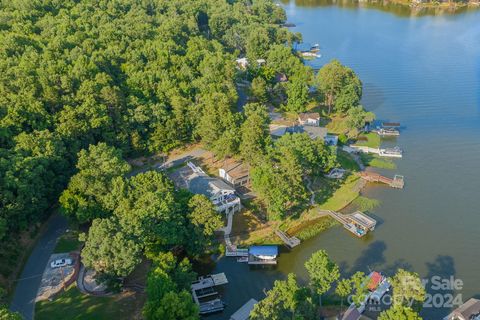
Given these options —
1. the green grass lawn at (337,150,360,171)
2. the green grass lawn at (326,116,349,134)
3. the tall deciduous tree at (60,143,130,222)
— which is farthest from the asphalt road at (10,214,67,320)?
the green grass lawn at (326,116,349,134)

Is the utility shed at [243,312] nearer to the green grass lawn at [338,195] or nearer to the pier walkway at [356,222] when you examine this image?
the pier walkway at [356,222]

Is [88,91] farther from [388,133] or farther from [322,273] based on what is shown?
[388,133]

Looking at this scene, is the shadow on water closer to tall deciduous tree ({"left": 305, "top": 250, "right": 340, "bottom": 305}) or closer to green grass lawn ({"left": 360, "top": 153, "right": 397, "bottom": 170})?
tall deciduous tree ({"left": 305, "top": 250, "right": 340, "bottom": 305})

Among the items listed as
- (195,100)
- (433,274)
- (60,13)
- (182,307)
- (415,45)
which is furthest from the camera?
(415,45)

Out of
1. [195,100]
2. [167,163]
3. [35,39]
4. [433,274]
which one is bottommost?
[433,274]

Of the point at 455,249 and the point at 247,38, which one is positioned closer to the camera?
the point at 455,249

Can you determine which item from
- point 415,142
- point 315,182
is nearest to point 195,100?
point 315,182

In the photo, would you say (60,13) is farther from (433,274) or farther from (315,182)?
(433,274)
